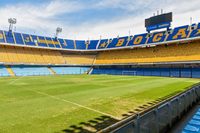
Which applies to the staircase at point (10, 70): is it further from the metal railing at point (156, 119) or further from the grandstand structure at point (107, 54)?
the metal railing at point (156, 119)

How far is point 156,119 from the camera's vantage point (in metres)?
5.96

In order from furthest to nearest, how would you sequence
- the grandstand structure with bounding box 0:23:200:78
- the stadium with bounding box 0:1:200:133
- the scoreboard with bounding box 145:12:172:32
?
the scoreboard with bounding box 145:12:172:32, the grandstand structure with bounding box 0:23:200:78, the stadium with bounding box 0:1:200:133

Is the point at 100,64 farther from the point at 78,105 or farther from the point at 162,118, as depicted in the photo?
the point at 162,118

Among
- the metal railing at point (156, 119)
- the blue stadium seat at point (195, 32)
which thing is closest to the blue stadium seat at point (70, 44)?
the blue stadium seat at point (195, 32)

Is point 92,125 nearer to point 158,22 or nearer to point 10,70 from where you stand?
point 10,70

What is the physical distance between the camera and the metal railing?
4301 mm

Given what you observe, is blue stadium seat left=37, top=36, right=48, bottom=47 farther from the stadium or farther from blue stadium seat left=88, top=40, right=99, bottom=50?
blue stadium seat left=88, top=40, right=99, bottom=50

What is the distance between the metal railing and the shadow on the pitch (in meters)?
1.78

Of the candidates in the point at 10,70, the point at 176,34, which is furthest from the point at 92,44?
the point at 10,70

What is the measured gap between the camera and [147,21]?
56.4m

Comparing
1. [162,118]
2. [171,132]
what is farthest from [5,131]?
[171,132]

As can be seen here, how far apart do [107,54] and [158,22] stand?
20759mm

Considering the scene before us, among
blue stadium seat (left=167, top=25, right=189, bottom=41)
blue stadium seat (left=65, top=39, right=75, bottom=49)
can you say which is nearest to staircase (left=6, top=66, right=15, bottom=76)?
blue stadium seat (left=65, top=39, right=75, bottom=49)

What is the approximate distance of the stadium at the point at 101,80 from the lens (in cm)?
744
